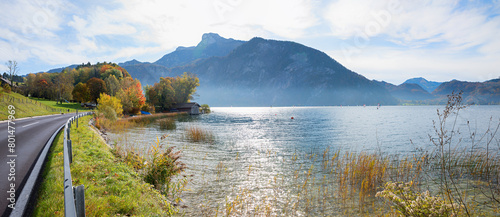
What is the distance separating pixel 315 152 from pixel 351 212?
44.6ft

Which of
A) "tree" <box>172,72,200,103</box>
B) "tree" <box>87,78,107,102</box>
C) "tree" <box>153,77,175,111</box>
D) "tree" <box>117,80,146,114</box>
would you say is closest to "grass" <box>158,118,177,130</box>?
"tree" <box>117,80,146,114</box>

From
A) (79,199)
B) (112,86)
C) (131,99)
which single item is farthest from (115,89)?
(79,199)

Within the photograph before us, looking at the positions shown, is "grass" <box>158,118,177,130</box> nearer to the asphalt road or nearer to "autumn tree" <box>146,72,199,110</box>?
the asphalt road

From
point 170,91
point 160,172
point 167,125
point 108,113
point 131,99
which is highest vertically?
point 170,91

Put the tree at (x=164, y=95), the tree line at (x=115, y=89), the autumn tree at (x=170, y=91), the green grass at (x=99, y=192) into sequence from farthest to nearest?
1. the tree at (x=164, y=95)
2. the autumn tree at (x=170, y=91)
3. the tree line at (x=115, y=89)
4. the green grass at (x=99, y=192)

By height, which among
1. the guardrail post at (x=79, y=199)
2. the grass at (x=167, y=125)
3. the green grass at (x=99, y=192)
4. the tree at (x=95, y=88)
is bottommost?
the grass at (x=167, y=125)

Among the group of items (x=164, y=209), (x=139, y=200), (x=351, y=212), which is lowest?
(x=351, y=212)

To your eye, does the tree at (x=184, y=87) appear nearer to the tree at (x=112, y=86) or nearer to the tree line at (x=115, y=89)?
the tree line at (x=115, y=89)

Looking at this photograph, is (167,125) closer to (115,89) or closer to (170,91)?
(115,89)

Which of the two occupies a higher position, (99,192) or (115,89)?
(115,89)

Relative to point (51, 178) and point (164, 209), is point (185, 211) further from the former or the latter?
point (51, 178)

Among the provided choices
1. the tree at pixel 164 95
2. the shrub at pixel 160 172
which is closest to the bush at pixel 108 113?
the shrub at pixel 160 172

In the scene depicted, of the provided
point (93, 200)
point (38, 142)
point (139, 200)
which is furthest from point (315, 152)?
point (38, 142)

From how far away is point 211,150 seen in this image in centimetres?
2398
